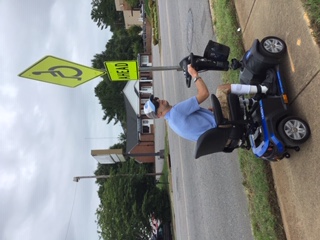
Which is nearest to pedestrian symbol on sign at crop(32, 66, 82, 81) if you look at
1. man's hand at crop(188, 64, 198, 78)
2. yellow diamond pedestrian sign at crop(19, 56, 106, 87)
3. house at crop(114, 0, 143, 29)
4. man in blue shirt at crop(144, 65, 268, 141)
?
yellow diamond pedestrian sign at crop(19, 56, 106, 87)

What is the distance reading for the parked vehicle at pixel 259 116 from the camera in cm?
433

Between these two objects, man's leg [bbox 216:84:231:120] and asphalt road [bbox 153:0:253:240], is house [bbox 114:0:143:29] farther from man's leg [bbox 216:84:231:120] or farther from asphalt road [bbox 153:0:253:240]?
man's leg [bbox 216:84:231:120]

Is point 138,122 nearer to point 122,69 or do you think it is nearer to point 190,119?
point 122,69

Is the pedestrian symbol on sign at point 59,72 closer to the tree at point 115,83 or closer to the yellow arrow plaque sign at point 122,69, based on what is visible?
the yellow arrow plaque sign at point 122,69

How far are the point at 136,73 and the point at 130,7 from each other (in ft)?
131

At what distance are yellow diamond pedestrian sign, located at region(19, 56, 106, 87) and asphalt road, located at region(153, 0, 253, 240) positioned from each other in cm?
382

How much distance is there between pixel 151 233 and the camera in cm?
2211

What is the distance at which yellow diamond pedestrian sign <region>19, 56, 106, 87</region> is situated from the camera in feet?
16.6

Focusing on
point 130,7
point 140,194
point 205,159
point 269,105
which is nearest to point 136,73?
point 269,105

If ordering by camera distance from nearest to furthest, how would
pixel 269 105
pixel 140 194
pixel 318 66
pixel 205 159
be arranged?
pixel 318 66 < pixel 269 105 < pixel 205 159 < pixel 140 194

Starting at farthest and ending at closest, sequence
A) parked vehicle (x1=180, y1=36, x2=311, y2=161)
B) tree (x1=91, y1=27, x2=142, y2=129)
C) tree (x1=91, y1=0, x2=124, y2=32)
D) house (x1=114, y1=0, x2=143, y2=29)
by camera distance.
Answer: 1. tree (x1=91, y1=0, x2=124, y2=32)
2. tree (x1=91, y1=27, x2=142, y2=129)
3. house (x1=114, y1=0, x2=143, y2=29)
4. parked vehicle (x1=180, y1=36, x2=311, y2=161)

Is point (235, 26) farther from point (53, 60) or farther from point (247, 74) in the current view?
point (53, 60)

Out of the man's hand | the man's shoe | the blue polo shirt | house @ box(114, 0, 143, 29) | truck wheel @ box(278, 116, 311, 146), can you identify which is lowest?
truck wheel @ box(278, 116, 311, 146)

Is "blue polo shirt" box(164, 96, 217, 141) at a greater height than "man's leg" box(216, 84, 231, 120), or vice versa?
"man's leg" box(216, 84, 231, 120)
